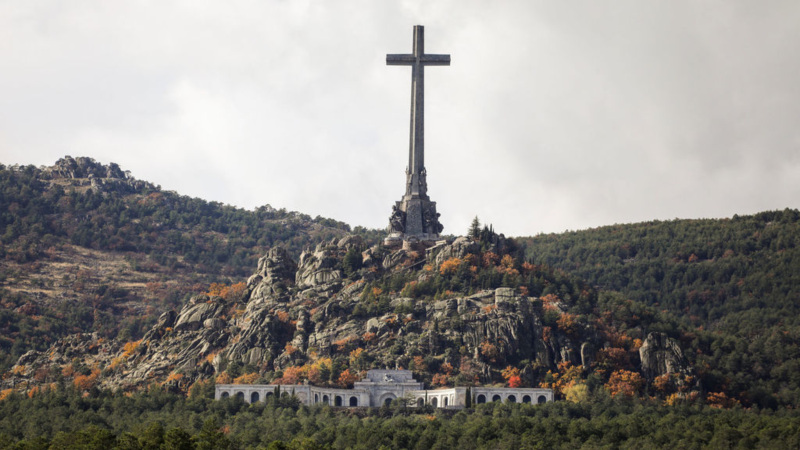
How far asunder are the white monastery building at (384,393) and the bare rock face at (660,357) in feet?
53.5

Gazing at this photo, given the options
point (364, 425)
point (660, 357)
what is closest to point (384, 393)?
point (364, 425)

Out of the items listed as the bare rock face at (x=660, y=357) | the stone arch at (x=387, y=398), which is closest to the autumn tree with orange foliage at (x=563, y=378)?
the bare rock face at (x=660, y=357)

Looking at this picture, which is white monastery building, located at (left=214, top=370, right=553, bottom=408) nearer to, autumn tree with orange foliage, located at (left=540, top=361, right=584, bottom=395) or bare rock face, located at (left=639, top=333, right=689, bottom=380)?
autumn tree with orange foliage, located at (left=540, top=361, right=584, bottom=395)

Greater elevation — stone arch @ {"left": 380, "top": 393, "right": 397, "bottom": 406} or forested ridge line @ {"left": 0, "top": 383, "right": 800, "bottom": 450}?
stone arch @ {"left": 380, "top": 393, "right": 397, "bottom": 406}

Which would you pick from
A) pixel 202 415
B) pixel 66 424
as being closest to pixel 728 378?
pixel 202 415

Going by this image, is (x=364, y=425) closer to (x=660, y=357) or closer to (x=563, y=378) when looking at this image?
(x=563, y=378)

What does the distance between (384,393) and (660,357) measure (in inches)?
1470

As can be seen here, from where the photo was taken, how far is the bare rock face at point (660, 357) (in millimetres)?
193875

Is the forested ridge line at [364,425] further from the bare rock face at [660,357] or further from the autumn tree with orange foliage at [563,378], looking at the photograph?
the bare rock face at [660,357]

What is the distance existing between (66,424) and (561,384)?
6290 centimetres

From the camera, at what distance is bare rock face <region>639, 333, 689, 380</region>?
19388 cm

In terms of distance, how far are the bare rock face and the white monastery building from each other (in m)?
16.3

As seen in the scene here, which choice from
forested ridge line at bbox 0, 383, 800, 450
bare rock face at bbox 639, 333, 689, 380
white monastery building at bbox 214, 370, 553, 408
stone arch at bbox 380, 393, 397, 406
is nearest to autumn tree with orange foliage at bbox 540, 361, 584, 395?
white monastery building at bbox 214, 370, 553, 408

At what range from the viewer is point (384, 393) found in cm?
19062
